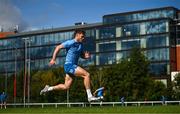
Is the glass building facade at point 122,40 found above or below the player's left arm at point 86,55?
above

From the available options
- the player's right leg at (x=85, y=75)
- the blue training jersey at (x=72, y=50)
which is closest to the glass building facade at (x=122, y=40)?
the player's right leg at (x=85, y=75)

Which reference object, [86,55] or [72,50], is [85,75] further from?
[72,50]

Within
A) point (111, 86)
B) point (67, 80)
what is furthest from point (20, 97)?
point (67, 80)

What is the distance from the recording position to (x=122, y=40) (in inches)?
4660

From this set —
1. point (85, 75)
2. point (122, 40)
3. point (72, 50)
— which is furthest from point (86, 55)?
→ point (122, 40)

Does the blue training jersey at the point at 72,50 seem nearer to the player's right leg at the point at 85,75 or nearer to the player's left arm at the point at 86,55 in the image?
the player's left arm at the point at 86,55

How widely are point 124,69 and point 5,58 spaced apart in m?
70.8

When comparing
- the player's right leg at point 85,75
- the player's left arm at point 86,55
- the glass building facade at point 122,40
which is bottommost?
the player's right leg at point 85,75

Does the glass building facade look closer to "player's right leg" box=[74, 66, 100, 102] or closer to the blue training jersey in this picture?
"player's right leg" box=[74, 66, 100, 102]

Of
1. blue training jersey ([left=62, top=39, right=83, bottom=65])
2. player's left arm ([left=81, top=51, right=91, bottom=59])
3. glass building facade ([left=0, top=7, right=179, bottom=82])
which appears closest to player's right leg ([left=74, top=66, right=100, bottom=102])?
blue training jersey ([left=62, top=39, right=83, bottom=65])

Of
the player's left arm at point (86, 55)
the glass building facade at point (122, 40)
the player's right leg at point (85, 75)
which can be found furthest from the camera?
the glass building facade at point (122, 40)

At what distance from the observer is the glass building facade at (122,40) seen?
363 ft

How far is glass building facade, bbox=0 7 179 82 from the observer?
111 meters

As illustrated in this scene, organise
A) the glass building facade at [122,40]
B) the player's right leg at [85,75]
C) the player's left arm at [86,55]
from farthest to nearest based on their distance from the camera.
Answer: the glass building facade at [122,40]
the player's left arm at [86,55]
the player's right leg at [85,75]
